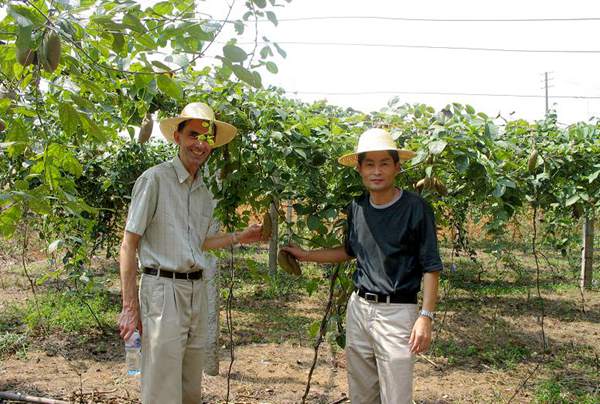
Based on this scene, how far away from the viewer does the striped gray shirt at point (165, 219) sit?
2307 mm

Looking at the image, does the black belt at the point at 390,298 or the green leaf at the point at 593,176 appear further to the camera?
the green leaf at the point at 593,176

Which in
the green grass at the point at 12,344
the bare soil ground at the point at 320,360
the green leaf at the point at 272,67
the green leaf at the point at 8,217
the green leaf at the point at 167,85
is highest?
the green leaf at the point at 272,67

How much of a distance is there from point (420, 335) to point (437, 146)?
85cm

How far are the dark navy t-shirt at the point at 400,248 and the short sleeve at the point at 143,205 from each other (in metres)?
0.90

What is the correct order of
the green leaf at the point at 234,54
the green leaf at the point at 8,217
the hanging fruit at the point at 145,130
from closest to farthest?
the green leaf at the point at 234,54 → the green leaf at the point at 8,217 → the hanging fruit at the point at 145,130

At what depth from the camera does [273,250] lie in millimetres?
8508

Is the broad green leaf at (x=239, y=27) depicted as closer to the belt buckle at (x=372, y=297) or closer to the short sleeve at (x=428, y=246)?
the short sleeve at (x=428, y=246)

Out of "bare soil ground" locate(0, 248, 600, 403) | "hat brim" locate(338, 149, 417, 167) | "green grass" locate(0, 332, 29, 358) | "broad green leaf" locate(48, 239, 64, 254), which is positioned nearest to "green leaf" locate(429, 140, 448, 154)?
"hat brim" locate(338, 149, 417, 167)

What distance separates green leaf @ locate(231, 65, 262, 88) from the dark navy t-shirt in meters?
0.95

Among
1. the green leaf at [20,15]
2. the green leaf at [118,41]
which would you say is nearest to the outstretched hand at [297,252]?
the green leaf at [118,41]

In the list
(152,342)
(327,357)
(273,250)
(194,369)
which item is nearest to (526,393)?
(327,357)

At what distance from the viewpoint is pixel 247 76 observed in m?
1.52

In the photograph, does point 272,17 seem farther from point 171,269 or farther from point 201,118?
point 171,269

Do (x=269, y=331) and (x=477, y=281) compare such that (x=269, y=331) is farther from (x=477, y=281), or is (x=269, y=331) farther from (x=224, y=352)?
(x=477, y=281)
